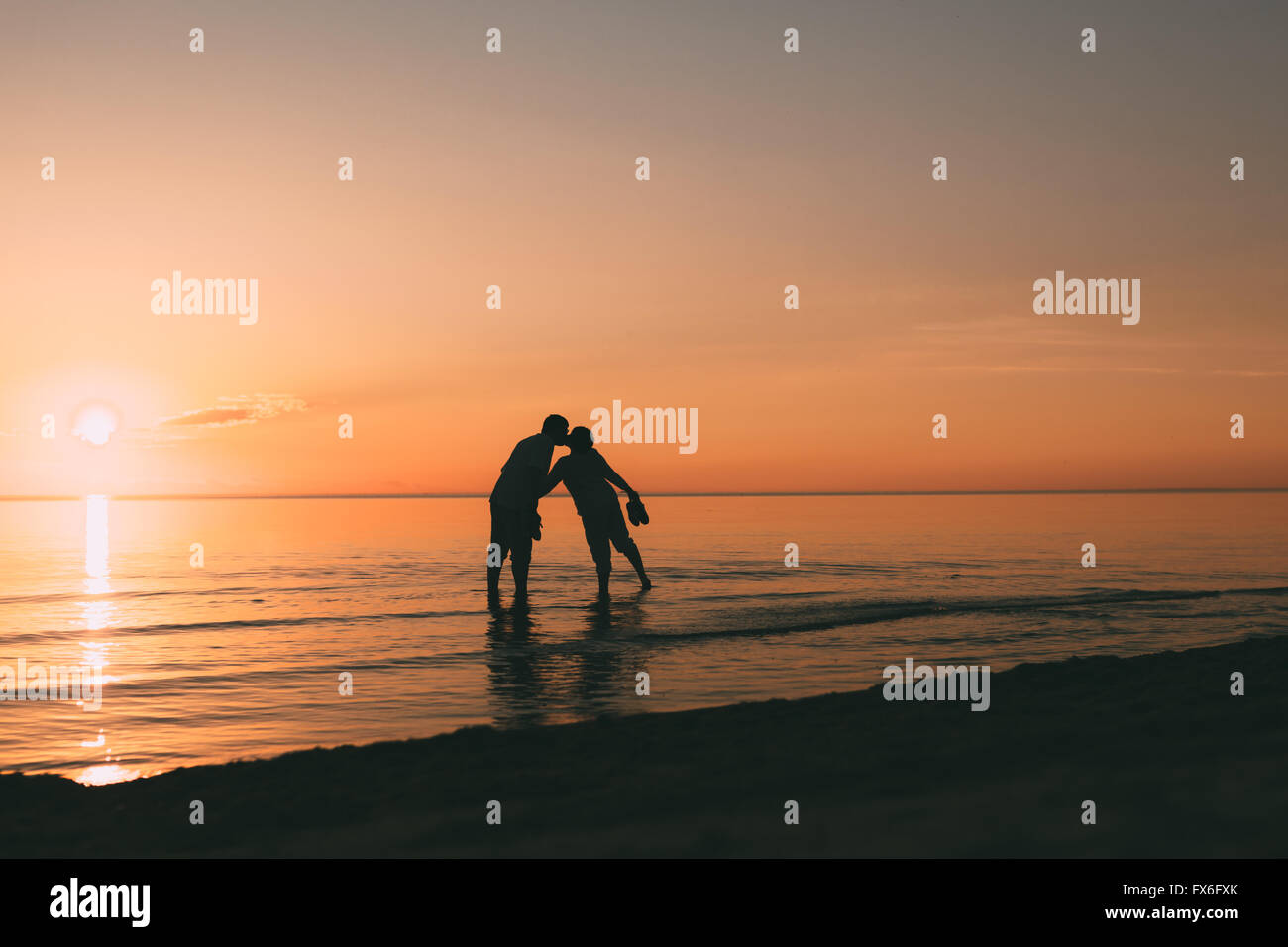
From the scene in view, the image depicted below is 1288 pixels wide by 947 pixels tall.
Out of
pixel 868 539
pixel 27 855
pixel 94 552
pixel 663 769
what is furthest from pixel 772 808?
pixel 94 552

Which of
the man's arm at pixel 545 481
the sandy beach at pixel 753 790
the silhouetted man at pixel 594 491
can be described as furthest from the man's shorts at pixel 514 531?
the sandy beach at pixel 753 790

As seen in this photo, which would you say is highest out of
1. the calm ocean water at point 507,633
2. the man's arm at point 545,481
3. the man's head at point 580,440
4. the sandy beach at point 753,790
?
the man's head at point 580,440

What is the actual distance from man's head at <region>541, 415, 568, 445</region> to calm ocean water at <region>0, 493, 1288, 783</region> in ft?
8.34

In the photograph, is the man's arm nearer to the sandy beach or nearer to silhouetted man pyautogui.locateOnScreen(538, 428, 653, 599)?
silhouetted man pyautogui.locateOnScreen(538, 428, 653, 599)

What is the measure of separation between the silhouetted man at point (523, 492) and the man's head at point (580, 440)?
38 centimetres

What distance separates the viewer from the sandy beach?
3854mm

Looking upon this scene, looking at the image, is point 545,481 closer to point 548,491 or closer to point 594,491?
point 548,491

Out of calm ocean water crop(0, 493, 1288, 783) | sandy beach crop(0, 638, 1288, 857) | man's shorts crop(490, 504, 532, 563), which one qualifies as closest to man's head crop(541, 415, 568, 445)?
man's shorts crop(490, 504, 532, 563)

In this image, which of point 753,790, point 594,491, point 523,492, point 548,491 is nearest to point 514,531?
point 523,492

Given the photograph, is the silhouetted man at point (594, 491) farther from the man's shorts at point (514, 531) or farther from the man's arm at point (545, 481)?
the man's shorts at point (514, 531)

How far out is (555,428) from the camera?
1313 centimetres

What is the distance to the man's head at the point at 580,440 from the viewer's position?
542 inches

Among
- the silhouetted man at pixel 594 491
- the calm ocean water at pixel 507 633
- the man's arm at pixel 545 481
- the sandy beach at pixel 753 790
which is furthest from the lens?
the silhouetted man at pixel 594 491
